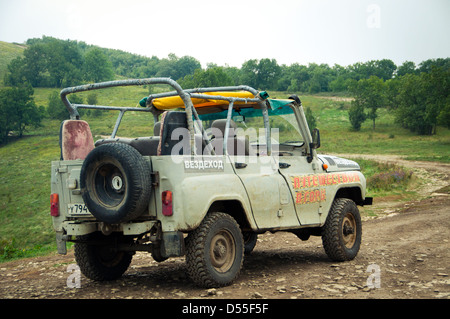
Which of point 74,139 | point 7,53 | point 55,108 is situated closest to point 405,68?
point 55,108

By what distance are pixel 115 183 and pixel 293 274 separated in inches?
107

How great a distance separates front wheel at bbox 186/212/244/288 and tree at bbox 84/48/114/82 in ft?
353

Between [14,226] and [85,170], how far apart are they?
76.7 ft

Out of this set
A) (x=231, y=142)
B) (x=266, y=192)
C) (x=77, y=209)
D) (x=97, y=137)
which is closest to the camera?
(x=77, y=209)

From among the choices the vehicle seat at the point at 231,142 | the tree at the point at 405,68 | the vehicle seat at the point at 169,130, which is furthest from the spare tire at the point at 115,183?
the tree at the point at 405,68

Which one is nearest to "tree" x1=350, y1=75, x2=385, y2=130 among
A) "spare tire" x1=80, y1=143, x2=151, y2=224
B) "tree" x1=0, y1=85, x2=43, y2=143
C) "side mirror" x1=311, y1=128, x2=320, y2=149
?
"tree" x1=0, y1=85, x2=43, y2=143

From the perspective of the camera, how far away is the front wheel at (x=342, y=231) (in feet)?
24.9

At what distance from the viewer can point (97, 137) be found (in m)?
29.9

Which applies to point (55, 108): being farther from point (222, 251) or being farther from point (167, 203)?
point (167, 203)

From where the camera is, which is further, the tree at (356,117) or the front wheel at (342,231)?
the tree at (356,117)

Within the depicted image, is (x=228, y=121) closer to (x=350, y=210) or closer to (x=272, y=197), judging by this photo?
(x=272, y=197)

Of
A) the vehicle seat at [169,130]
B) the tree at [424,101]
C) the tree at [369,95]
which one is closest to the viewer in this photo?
the vehicle seat at [169,130]

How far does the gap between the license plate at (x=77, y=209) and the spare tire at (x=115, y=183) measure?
1.20 feet

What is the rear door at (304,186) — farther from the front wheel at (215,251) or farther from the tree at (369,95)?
the tree at (369,95)
